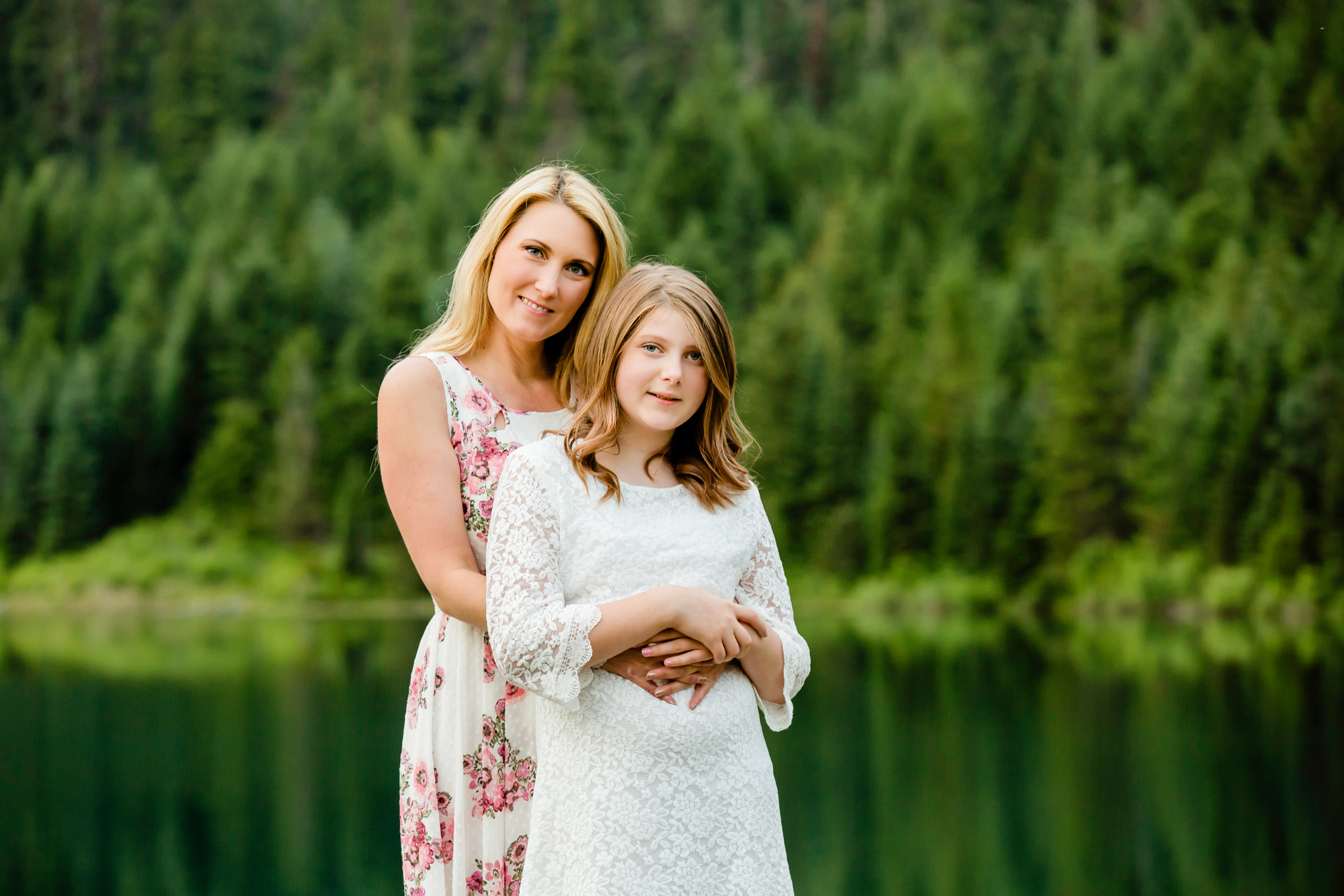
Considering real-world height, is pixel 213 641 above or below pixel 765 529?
below

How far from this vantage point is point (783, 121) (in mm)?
59188

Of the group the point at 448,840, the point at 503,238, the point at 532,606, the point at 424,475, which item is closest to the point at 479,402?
the point at 424,475

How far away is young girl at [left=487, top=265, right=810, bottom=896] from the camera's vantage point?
2.05 metres

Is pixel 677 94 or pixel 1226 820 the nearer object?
pixel 1226 820

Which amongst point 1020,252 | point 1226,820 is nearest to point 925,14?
point 1020,252

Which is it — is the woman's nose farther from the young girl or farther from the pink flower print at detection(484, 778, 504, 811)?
the pink flower print at detection(484, 778, 504, 811)

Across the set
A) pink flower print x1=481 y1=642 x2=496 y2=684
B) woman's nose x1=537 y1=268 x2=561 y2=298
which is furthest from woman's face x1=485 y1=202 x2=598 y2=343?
pink flower print x1=481 y1=642 x2=496 y2=684

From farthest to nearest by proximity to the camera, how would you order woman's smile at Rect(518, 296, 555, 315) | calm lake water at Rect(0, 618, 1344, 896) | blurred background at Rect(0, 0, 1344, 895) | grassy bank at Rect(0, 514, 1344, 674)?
grassy bank at Rect(0, 514, 1344, 674), blurred background at Rect(0, 0, 1344, 895), calm lake water at Rect(0, 618, 1344, 896), woman's smile at Rect(518, 296, 555, 315)

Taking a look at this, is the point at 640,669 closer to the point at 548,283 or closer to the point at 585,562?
the point at 585,562

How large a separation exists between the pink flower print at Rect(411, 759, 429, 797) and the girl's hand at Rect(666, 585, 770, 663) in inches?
24.5

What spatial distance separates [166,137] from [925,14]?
32.2 m

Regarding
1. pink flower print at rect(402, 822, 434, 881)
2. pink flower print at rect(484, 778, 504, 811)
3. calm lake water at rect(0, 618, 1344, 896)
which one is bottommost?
calm lake water at rect(0, 618, 1344, 896)

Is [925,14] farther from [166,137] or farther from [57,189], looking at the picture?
[57,189]

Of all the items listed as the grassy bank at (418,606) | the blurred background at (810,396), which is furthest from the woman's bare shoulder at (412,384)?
the grassy bank at (418,606)
